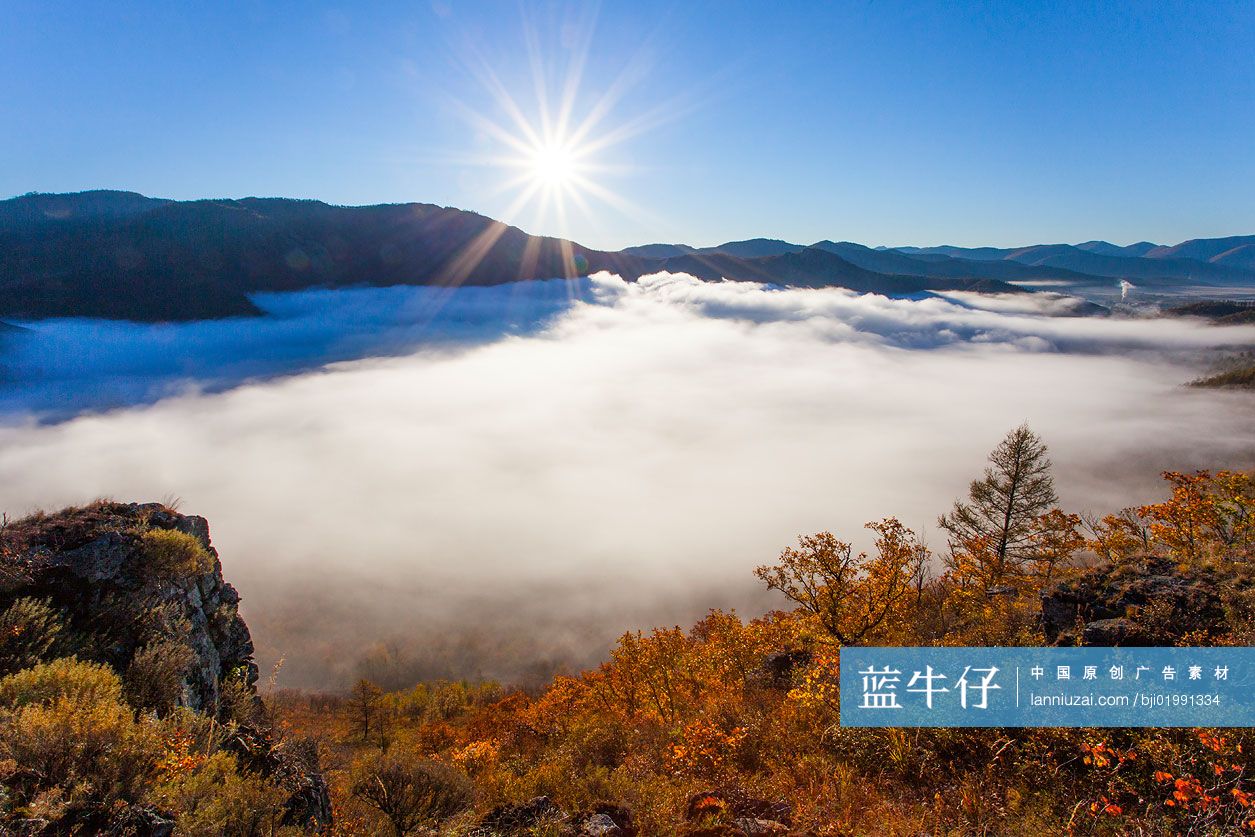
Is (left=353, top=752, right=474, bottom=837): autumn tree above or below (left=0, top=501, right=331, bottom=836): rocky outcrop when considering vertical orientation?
below

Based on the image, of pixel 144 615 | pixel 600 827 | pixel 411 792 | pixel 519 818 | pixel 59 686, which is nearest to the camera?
pixel 59 686

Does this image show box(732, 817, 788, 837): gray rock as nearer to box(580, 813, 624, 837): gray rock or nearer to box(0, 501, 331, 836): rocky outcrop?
box(580, 813, 624, 837): gray rock

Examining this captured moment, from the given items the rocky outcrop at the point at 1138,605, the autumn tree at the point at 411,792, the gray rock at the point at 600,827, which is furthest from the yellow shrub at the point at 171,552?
the rocky outcrop at the point at 1138,605

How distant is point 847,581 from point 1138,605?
6.61 m

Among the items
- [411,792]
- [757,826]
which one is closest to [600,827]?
[757,826]

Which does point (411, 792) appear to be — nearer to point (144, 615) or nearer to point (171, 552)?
point (144, 615)

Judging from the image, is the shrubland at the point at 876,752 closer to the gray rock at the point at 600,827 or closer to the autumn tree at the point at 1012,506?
the gray rock at the point at 600,827

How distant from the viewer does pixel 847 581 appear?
622 inches

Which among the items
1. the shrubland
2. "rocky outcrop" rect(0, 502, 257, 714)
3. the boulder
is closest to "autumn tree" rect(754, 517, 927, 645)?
the shrubland

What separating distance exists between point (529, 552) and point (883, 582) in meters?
178

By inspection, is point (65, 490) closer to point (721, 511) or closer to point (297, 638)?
point (297, 638)

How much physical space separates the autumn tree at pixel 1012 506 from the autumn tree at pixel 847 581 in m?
14.8

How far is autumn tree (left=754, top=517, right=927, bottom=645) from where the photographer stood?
1543cm

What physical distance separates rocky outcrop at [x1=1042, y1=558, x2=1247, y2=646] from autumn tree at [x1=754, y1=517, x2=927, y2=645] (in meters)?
3.70
